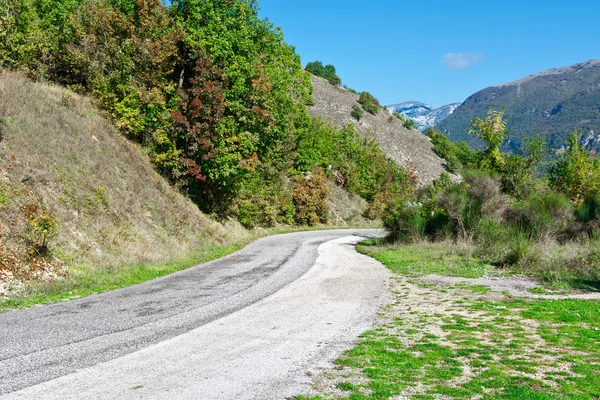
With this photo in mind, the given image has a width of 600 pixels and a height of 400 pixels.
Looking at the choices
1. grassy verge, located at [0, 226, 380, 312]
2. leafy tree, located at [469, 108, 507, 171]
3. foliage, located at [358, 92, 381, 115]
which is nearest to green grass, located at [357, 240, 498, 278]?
grassy verge, located at [0, 226, 380, 312]

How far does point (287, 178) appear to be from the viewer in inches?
1897

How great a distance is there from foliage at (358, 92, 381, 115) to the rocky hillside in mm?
1200

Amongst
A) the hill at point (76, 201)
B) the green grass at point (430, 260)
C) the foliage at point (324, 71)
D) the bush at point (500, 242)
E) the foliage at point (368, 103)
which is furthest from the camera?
the foliage at point (324, 71)

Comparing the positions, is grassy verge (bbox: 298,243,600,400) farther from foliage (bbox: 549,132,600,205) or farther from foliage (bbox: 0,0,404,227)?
foliage (bbox: 549,132,600,205)

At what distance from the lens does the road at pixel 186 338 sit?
5633mm

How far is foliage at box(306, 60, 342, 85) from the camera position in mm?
108062

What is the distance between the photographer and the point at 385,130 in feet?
303

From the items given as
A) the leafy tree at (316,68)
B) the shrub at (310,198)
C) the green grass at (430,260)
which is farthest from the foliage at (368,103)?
the green grass at (430,260)

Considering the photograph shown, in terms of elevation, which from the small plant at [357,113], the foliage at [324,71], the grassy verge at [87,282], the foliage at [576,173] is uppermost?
the foliage at [324,71]

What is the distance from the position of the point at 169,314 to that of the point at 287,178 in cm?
3931

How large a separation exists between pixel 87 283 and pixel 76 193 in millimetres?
6091

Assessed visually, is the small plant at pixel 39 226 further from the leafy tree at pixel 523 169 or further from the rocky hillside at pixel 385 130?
the rocky hillside at pixel 385 130

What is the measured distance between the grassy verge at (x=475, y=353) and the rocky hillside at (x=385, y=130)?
235 feet

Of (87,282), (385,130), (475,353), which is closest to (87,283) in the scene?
(87,282)
